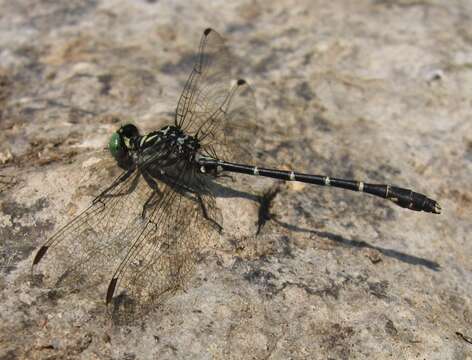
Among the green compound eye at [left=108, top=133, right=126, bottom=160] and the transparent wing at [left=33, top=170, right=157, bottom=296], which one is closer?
the transparent wing at [left=33, top=170, right=157, bottom=296]

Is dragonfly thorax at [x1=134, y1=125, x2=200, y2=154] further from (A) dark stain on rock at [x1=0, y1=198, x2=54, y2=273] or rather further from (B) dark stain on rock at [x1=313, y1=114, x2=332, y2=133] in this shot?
(B) dark stain on rock at [x1=313, y1=114, x2=332, y2=133]

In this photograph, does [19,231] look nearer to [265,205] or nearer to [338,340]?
[265,205]

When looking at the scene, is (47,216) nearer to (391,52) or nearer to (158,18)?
(158,18)

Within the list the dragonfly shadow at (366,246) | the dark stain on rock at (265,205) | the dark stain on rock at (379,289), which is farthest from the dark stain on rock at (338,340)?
the dark stain on rock at (265,205)

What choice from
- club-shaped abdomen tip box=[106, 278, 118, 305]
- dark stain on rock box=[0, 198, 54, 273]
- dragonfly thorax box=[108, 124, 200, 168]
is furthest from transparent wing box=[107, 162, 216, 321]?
dark stain on rock box=[0, 198, 54, 273]

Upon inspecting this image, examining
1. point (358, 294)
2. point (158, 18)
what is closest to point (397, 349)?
point (358, 294)

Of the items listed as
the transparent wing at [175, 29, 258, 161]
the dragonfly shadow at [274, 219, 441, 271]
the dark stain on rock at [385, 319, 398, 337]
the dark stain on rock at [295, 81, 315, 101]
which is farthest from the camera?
the dark stain on rock at [295, 81, 315, 101]
